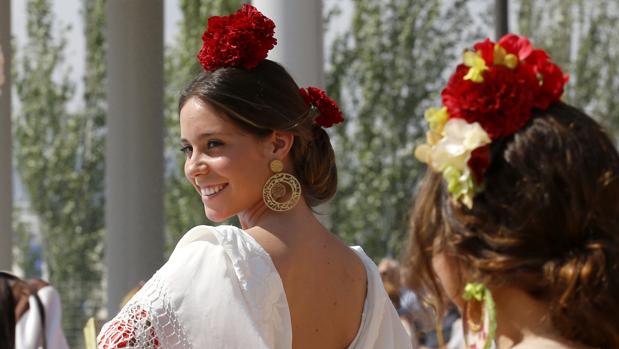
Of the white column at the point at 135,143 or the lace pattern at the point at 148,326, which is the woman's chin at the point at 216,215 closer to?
the lace pattern at the point at 148,326

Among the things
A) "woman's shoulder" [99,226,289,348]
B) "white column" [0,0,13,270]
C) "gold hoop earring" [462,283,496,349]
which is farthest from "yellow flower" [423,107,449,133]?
"white column" [0,0,13,270]

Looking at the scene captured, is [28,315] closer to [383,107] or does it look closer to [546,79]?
[546,79]

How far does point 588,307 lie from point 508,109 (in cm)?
32

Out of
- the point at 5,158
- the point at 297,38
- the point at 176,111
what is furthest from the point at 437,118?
the point at 176,111

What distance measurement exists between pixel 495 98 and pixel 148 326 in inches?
47.0

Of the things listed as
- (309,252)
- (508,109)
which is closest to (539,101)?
(508,109)

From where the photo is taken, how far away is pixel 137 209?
7832 mm

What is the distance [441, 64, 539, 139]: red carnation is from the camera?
198cm

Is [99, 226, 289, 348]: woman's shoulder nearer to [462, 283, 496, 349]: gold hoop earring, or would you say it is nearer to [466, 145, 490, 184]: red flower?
[462, 283, 496, 349]: gold hoop earring

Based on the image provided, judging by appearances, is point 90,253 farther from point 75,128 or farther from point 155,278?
point 155,278

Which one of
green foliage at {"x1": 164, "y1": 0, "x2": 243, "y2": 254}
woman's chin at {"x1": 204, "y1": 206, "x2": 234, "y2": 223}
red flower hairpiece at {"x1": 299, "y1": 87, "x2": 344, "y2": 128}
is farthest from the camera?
green foliage at {"x1": 164, "y1": 0, "x2": 243, "y2": 254}

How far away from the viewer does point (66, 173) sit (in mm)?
19375

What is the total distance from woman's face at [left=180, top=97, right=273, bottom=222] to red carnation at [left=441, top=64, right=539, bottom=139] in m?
1.07

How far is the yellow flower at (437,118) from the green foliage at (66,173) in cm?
1756
